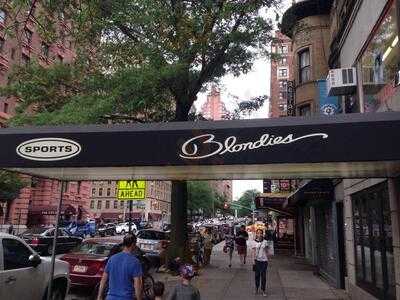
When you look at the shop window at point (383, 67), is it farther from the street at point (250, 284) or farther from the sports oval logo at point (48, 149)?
the street at point (250, 284)

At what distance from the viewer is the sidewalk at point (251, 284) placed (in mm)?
13062

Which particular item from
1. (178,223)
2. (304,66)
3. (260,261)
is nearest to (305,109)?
(304,66)

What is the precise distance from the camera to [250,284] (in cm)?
1517

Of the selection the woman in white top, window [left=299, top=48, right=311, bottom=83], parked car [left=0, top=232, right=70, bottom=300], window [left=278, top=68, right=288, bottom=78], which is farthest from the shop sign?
window [left=278, top=68, right=288, bottom=78]

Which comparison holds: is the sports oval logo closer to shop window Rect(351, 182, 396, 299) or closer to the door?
the door

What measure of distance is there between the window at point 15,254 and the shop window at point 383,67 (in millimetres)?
6835

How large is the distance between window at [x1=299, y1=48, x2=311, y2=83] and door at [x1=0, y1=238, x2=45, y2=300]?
723 inches

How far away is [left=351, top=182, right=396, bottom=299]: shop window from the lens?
9.05m

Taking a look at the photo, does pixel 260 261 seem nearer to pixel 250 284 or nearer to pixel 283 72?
pixel 250 284

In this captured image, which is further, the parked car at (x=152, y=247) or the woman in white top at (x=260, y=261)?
the parked car at (x=152, y=247)

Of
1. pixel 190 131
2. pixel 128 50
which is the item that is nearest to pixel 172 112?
pixel 128 50

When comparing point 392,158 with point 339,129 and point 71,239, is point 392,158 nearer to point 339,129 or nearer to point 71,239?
point 339,129

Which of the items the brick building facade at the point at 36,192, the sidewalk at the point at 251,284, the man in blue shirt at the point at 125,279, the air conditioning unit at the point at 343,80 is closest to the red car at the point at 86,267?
the sidewalk at the point at 251,284

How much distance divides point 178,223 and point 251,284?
397 cm
